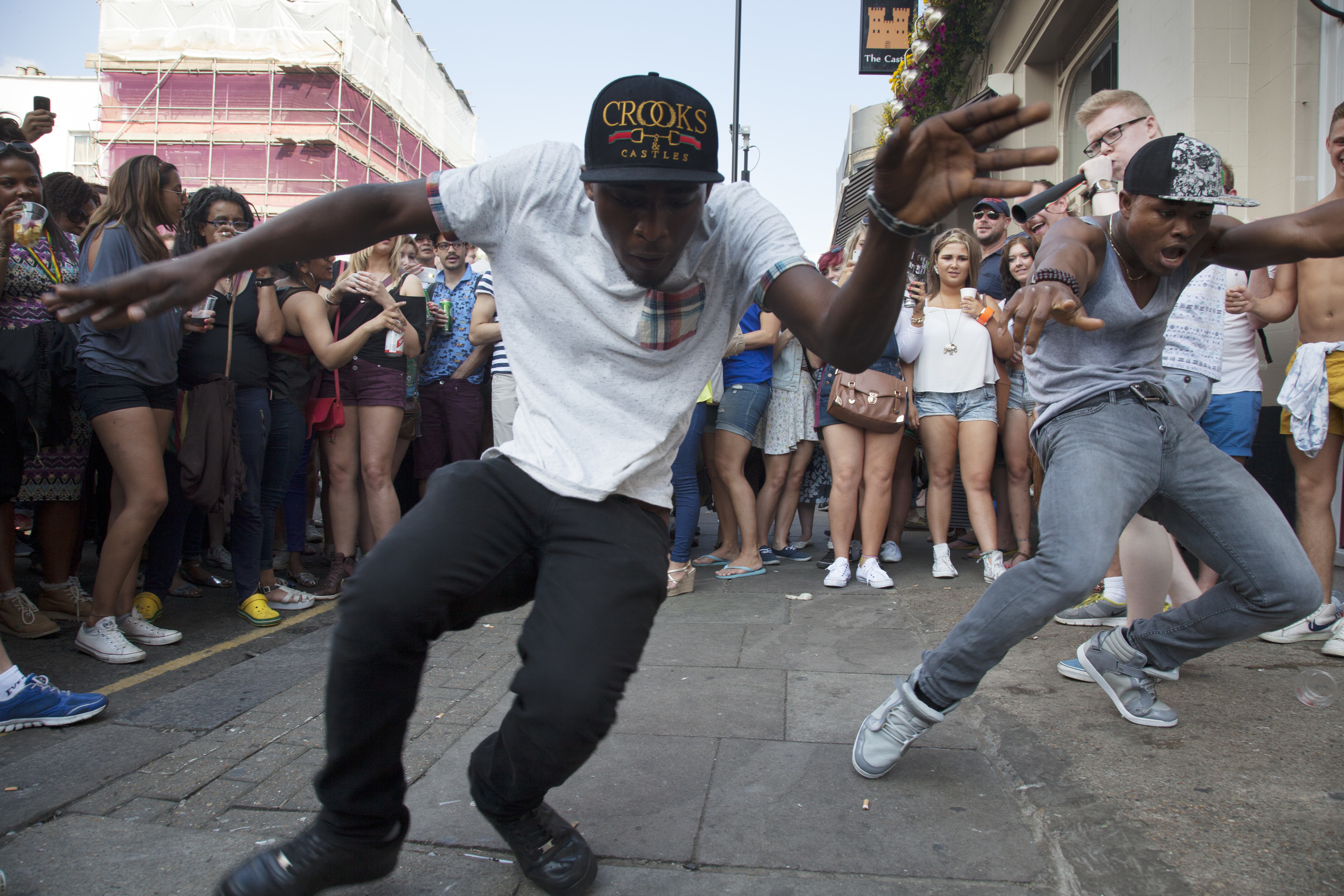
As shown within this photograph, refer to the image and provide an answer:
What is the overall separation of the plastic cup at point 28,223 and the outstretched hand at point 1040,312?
3.63 metres

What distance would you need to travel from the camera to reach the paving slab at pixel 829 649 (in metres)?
3.79

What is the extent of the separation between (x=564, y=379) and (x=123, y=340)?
3.02 m

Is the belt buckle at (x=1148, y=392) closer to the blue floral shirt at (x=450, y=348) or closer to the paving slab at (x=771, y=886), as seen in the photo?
the paving slab at (x=771, y=886)

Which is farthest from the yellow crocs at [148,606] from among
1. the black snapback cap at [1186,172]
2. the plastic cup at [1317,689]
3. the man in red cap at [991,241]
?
the man in red cap at [991,241]

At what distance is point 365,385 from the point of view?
5.45m

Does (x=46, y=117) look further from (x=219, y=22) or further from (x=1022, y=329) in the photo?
(x=219, y=22)

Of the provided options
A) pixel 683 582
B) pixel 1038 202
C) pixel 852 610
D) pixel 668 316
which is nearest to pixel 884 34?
pixel 683 582

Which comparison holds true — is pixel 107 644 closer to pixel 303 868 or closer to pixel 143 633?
pixel 143 633

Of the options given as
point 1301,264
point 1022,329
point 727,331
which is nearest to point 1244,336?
point 1301,264

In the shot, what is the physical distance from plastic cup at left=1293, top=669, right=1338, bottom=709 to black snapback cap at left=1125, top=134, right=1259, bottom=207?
5.87 feet

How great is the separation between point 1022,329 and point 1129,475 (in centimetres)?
87

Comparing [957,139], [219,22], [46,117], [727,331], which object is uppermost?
[219,22]

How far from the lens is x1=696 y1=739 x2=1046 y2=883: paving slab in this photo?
2.13m

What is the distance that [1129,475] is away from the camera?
107 inches
